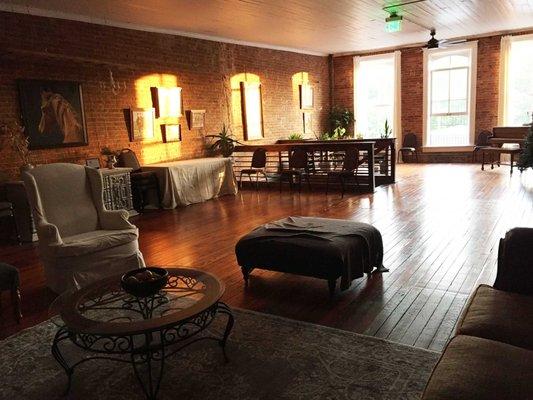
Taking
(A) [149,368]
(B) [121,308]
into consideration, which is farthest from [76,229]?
(A) [149,368]

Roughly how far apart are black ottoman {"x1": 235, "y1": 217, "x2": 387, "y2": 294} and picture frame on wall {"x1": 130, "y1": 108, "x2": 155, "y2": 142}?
463cm

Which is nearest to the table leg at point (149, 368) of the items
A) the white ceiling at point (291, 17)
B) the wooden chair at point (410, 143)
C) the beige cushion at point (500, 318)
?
the beige cushion at point (500, 318)

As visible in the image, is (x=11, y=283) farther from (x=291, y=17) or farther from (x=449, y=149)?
(x=449, y=149)

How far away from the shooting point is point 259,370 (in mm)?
2488

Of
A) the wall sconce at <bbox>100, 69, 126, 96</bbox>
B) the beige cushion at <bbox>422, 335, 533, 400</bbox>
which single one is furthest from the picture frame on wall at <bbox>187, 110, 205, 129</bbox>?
the beige cushion at <bbox>422, 335, 533, 400</bbox>

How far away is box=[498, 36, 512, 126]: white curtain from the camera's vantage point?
35.4 feet

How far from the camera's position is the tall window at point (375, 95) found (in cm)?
1274

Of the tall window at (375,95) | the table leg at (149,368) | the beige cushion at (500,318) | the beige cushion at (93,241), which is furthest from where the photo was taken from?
the tall window at (375,95)

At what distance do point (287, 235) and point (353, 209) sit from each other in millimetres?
3244

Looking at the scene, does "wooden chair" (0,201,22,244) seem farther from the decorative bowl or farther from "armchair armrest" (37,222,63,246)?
the decorative bowl

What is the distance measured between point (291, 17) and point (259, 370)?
682cm

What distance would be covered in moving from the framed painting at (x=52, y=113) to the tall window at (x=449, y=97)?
358 inches

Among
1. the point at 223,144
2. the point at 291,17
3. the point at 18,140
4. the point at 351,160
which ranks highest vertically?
the point at 291,17

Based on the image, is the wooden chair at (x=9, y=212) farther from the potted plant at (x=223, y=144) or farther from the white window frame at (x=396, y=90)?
the white window frame at (x=396, y=90)
